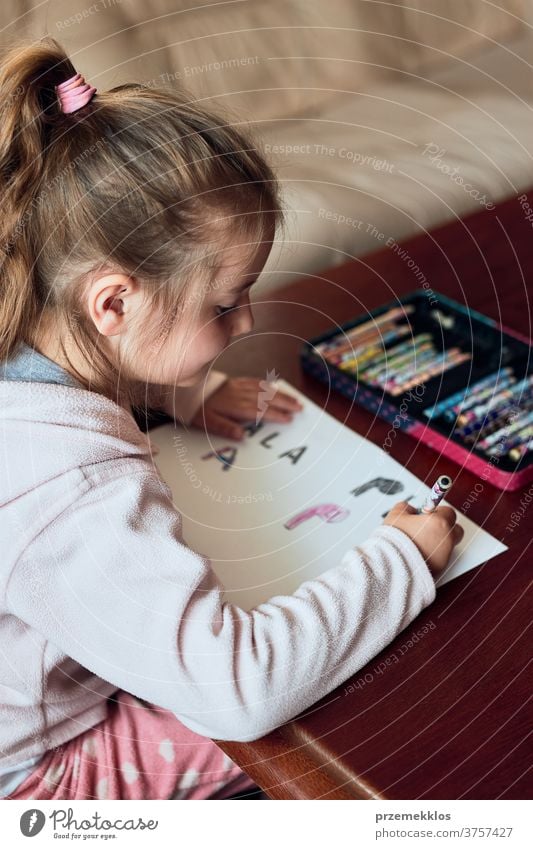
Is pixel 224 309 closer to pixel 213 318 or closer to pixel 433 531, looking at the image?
pixel 213 318

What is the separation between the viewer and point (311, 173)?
158 centimetres

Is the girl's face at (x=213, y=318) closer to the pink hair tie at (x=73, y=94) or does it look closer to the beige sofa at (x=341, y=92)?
the pink hair tie at (x=73, y=94)

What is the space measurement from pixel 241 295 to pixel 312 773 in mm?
302

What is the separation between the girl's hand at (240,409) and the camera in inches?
31.8

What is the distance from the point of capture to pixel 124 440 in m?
0.58

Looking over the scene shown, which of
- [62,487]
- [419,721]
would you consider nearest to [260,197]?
[62,487]

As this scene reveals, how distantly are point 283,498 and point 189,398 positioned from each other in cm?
17

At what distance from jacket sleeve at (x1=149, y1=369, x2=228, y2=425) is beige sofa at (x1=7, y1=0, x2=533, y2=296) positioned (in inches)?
17.3

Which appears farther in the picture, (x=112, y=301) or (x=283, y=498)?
(x=283, y=498)

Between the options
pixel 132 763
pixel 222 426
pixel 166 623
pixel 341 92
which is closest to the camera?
pixel 166 623

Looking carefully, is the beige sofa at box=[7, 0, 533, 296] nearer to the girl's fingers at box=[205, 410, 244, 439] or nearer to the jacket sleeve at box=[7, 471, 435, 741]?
the girl's fingers at box=[205, 410, 244, 439]

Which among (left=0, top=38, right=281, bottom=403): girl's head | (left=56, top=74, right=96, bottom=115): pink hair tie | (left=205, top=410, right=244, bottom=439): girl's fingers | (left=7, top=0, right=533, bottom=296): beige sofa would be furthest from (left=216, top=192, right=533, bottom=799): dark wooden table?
(left=7, top=0, right=533, bottom=296): beige sofa

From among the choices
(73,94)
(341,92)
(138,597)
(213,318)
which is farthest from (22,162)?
(341,92)

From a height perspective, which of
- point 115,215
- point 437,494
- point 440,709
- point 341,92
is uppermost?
point 341,92
